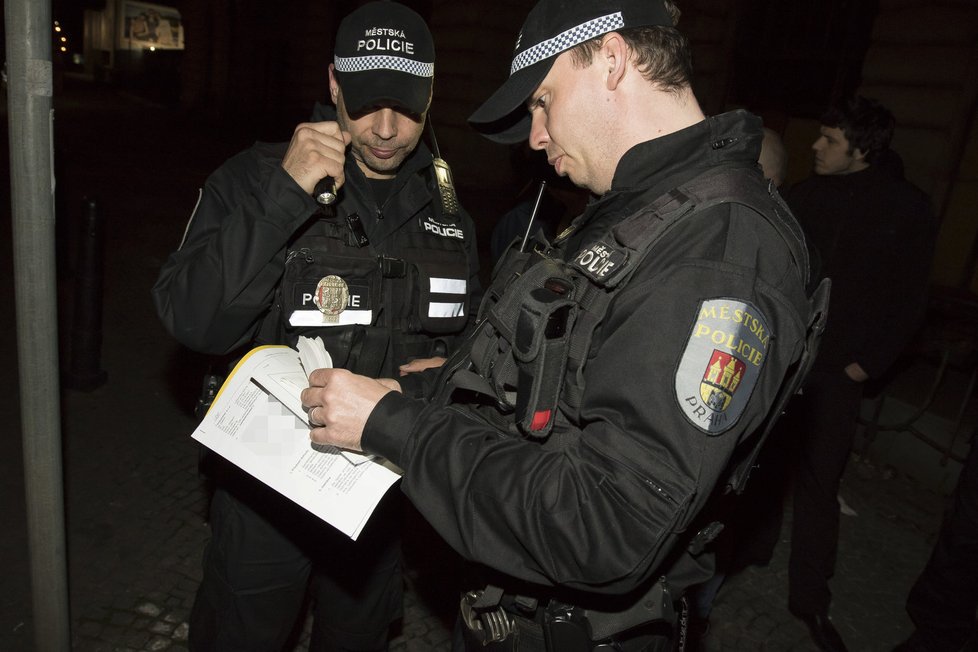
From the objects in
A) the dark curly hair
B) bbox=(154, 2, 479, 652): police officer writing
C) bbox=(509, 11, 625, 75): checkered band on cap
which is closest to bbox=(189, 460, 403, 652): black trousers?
bbox=(154, 2, 479, 652): police officer writing

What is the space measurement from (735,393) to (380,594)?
5.34 feet

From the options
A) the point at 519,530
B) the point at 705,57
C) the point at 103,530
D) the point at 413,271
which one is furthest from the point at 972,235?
the point at 103,530

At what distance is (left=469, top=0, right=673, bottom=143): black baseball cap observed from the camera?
1.46 m

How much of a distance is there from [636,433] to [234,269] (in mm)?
1218

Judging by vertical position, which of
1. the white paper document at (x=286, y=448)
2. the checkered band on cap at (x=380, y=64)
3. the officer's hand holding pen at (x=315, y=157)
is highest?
the checkered band on cap at (x=380, y=64)

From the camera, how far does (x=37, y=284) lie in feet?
5.63

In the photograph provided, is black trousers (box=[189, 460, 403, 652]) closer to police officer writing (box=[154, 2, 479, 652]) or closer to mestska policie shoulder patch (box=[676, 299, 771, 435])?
police officer writing (box=[154, 2, 479, 652])

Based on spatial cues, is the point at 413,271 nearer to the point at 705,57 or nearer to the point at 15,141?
the point at 15,141

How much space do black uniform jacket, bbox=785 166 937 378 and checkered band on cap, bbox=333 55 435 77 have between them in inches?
84.0

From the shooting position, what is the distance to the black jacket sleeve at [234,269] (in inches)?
75.1

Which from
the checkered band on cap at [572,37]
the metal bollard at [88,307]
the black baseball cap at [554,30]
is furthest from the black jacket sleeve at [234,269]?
the metal bollard at [88,307]

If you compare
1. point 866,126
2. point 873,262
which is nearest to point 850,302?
point 873,262

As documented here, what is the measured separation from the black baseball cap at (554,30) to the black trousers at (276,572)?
136cm

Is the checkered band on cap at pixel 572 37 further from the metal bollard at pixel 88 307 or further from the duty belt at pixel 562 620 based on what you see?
the metal bollard at pixel 88 307
